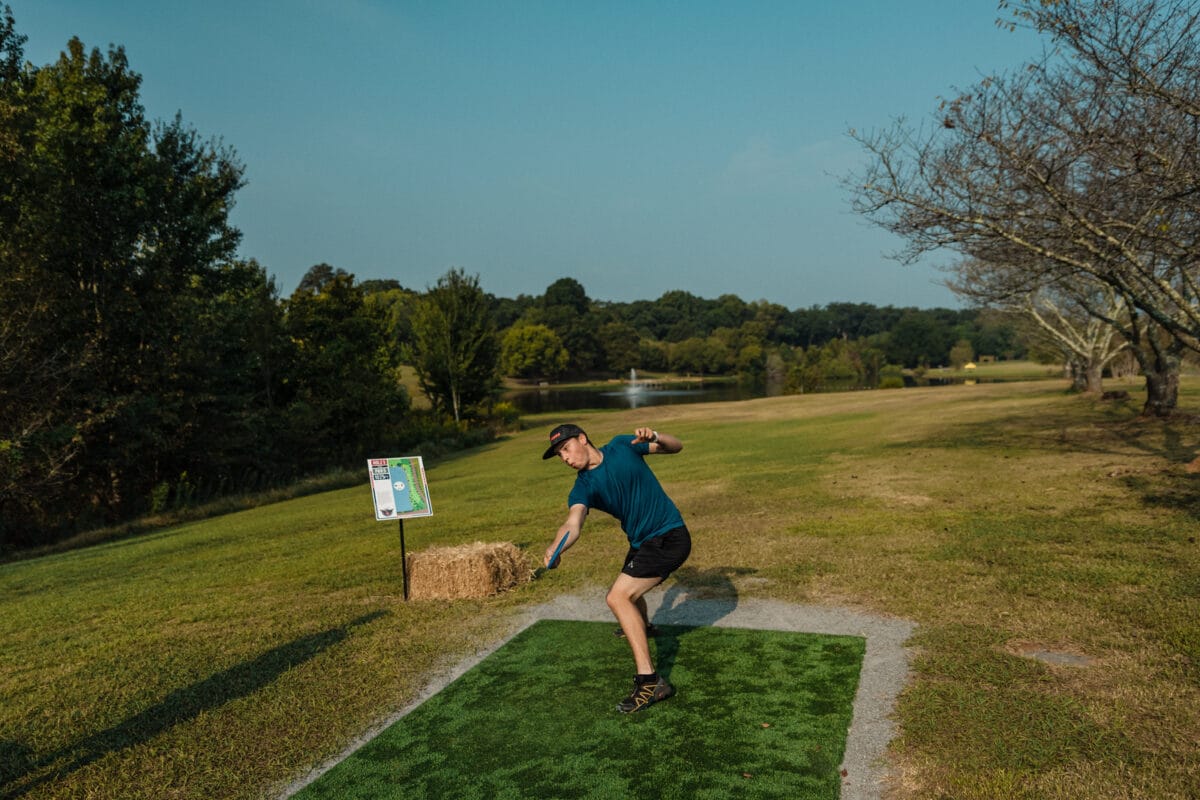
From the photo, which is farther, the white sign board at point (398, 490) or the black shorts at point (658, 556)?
the white sign board at point (398, 490)

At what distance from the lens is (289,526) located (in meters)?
18.1

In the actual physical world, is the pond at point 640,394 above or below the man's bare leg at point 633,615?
below

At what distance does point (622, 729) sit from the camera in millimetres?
5648

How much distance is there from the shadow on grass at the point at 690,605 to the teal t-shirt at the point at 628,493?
150 cm

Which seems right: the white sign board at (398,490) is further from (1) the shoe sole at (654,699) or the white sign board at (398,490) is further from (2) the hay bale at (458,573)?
(1) the shoe sole at (654,699)

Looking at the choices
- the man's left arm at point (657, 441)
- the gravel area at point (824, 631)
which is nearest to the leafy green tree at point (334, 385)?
the gravel area at point (824, 631)

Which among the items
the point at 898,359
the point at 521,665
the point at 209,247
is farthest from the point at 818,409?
the point at 898,359

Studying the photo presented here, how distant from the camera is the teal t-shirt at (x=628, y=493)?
5992 millimetres

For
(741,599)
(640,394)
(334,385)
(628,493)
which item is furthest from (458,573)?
(640,394)

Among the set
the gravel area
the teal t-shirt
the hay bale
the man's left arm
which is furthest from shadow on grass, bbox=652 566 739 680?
the hay bale

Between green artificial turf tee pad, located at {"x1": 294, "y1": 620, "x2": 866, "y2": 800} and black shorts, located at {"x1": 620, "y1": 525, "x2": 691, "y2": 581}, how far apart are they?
105 centimetres

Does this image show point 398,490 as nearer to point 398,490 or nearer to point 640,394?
point 398,490

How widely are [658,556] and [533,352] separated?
14202 centimetres

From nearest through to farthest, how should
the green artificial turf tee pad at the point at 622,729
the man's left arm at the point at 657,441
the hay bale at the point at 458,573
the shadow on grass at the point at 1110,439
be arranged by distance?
the green artificial turf tee pad at the point at 622,729, the man's left arm at the point at 657,441, the hay bale at the point at 458,573, the shadow on grass at the point at 1110,439
